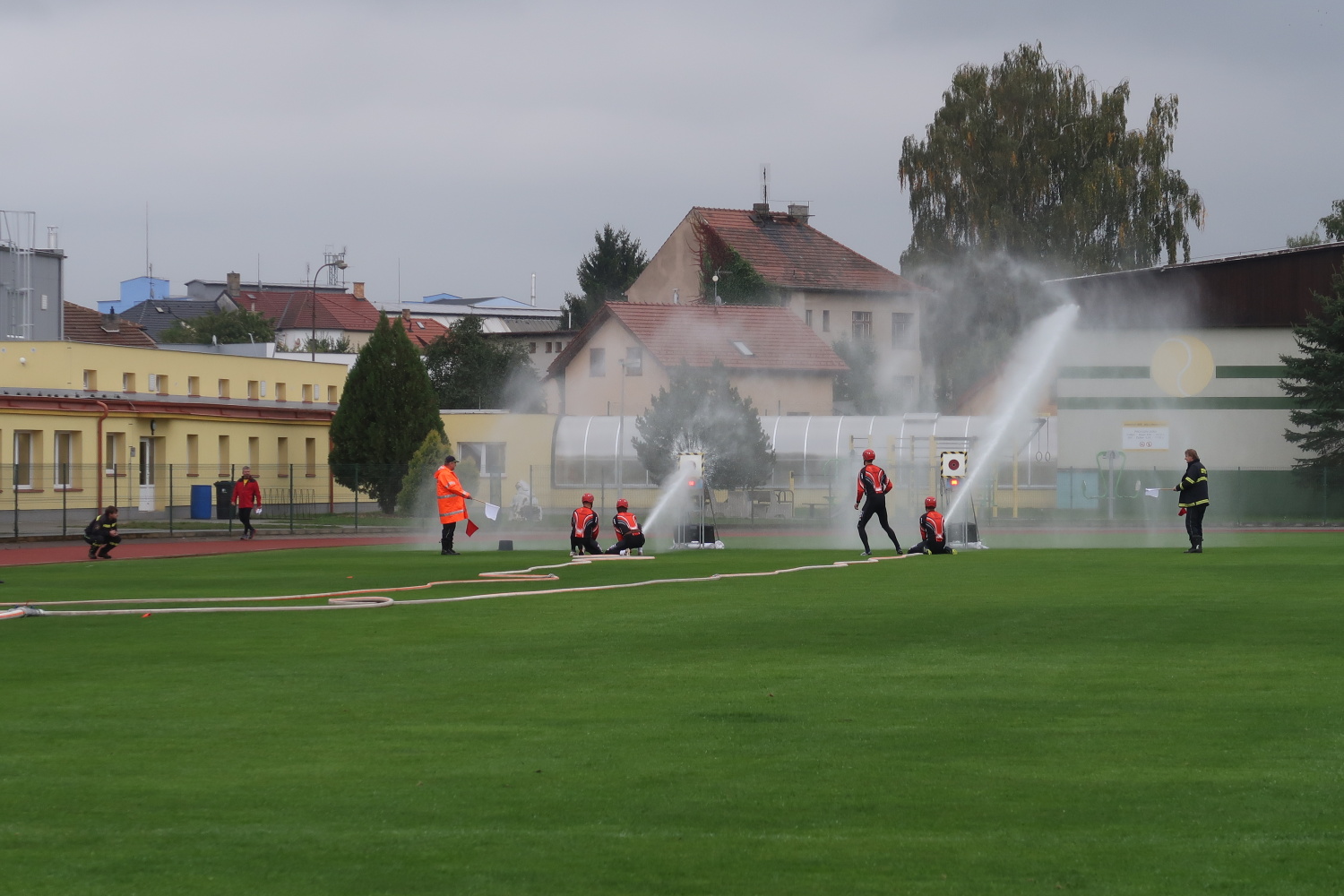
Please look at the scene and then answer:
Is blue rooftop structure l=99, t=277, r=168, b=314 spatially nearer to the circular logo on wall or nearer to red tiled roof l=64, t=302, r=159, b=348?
red tiled roof l=64, t=302, r=159, b=348

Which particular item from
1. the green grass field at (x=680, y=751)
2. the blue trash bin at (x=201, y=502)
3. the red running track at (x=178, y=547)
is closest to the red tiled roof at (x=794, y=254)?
the blue trash bin at (x=201, y=502)

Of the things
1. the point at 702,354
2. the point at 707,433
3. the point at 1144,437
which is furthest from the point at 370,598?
the point at 702,354

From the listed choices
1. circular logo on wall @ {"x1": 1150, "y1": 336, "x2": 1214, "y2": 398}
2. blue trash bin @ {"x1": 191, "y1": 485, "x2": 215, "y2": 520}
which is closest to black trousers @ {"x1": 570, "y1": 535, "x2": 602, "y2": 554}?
blue trash bin @ {"x1": 191, "y1": 485, "x2": 215, "y2": 520}

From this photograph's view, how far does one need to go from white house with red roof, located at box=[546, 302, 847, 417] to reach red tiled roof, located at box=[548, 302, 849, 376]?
0.04m

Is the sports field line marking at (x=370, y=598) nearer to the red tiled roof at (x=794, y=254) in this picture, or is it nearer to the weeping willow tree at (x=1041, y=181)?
the weeping willow tree at (x=1041, y=181)

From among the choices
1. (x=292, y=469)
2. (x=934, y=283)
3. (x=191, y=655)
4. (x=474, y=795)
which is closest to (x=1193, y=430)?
(x=934, y=283)

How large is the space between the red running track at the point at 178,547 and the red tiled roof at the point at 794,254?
36321 millimetres

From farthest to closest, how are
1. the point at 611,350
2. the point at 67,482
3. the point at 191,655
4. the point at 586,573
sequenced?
the point at 611,350 < the point at 67,482 < the point at 586,573 < the point at 191,655

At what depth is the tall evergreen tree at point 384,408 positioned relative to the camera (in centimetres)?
5381

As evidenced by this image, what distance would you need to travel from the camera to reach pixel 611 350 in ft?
217

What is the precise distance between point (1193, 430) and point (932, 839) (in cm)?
4928

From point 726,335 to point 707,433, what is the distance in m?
13.3

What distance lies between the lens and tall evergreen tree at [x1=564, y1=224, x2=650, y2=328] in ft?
325

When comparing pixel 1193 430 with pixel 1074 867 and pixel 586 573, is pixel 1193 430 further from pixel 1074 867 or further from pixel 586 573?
pixel 1074 867
